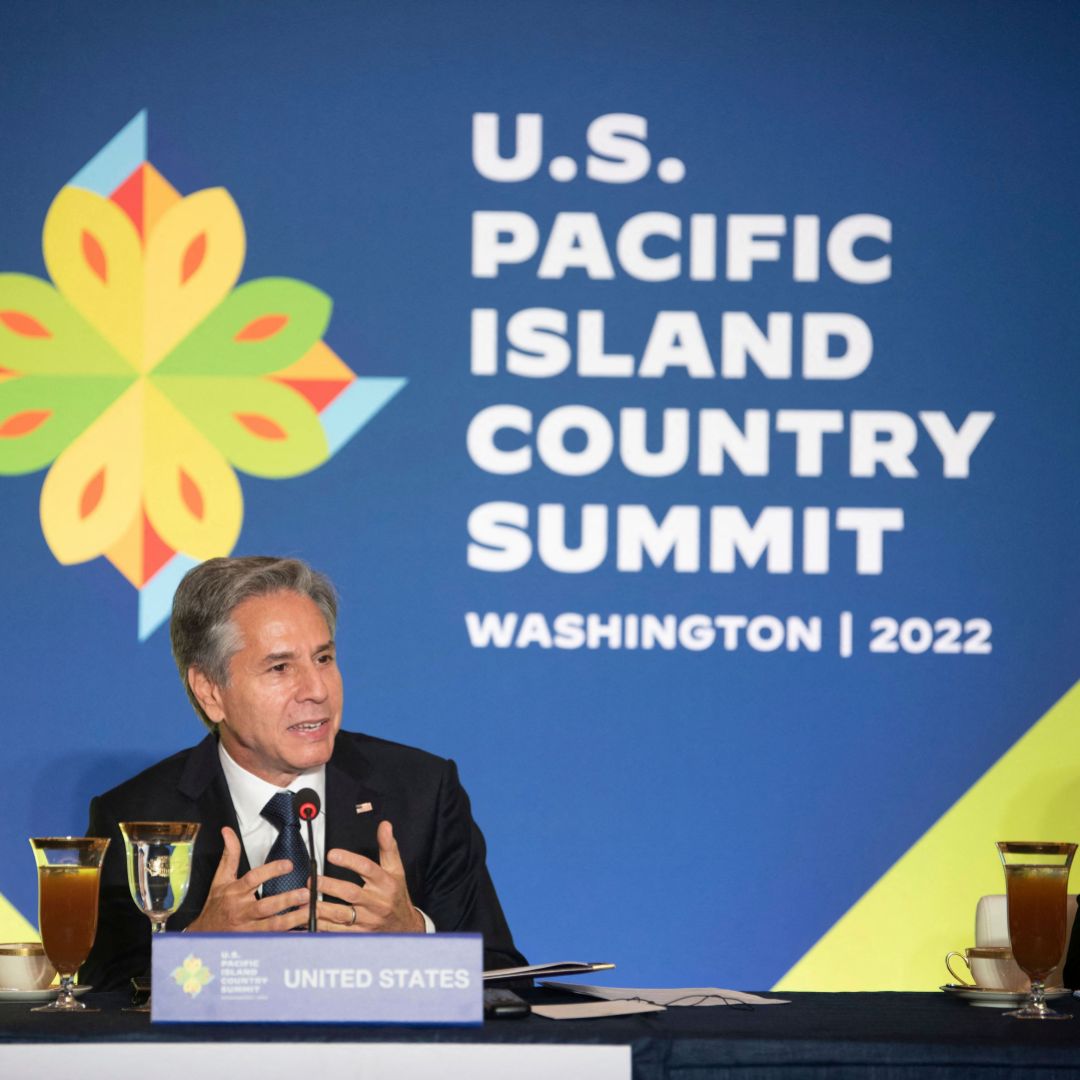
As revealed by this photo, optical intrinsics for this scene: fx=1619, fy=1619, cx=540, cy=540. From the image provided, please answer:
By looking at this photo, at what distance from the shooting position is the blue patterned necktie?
96.0 inches

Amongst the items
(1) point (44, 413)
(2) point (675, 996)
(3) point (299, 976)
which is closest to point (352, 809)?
(2) point (675, 996)

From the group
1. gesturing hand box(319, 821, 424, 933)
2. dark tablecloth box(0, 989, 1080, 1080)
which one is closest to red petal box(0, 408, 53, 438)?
gesturing hand box(319, 821, 424, 933)

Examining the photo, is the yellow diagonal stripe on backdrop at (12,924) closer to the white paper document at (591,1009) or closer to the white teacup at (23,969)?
the white teacup at (23,969)

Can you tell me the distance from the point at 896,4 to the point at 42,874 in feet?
10.3

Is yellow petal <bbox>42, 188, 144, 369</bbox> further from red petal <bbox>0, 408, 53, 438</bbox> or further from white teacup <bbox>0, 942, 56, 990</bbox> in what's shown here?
white teacup <bbox>0, 942, 56, 990</bbox>

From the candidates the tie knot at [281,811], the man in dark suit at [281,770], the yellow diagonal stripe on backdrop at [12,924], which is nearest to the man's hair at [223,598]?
the man in dark suit at [281,770]

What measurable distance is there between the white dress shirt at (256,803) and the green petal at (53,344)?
5.11ft

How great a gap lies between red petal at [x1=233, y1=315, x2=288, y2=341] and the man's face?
1439 mm

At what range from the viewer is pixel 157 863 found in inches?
79.6

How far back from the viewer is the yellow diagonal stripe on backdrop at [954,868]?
157 inches

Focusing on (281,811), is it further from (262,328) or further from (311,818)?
(262,328)

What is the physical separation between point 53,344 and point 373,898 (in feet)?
7.27

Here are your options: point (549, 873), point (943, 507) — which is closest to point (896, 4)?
point (943, 507)

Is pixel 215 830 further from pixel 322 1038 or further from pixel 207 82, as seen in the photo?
pixel 207 82
